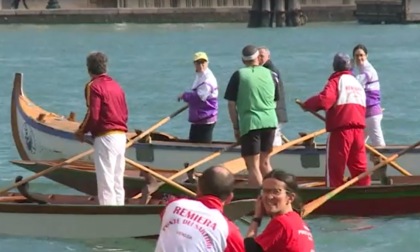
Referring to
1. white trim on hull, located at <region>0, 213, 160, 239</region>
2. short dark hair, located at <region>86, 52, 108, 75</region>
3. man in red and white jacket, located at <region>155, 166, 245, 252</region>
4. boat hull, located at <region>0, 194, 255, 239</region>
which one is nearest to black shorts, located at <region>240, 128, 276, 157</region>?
boat hull, located at <region>0, 194, 255, 239</region>

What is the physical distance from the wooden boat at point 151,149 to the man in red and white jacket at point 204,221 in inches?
297

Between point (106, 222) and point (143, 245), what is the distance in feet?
1.44

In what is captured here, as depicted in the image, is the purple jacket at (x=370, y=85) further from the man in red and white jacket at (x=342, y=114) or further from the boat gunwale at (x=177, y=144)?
the man in red and white jacket at (x=342, y=114)

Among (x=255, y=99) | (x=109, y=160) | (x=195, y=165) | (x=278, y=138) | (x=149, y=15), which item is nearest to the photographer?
(x=109, y=160)

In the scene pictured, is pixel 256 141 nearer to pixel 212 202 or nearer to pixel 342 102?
pixel 342 102

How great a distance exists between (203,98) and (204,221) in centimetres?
Answer: 726

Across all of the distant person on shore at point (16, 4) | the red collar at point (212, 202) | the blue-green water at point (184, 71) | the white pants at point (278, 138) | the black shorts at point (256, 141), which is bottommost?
the distant person on shore at point (16, 4)

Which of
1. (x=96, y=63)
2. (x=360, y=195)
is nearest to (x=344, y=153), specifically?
(x=360, y=195)

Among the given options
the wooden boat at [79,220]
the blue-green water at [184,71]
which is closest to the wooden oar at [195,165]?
the wooden boat at [79,220]

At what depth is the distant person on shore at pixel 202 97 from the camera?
1347 cm

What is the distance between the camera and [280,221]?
6738 mm

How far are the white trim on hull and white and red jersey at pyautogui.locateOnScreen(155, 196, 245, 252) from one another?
4932mm

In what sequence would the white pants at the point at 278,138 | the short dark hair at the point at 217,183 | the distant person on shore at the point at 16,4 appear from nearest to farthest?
the short dark hair at the point at 217,183 → the white pants at the point at 278,138 → the distant person on shore at the point at 16,4

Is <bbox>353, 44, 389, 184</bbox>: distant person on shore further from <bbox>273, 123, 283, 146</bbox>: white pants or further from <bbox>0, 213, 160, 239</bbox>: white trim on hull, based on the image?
<bbox>0, 213, 160, 239</bbox>: white trim on hull
